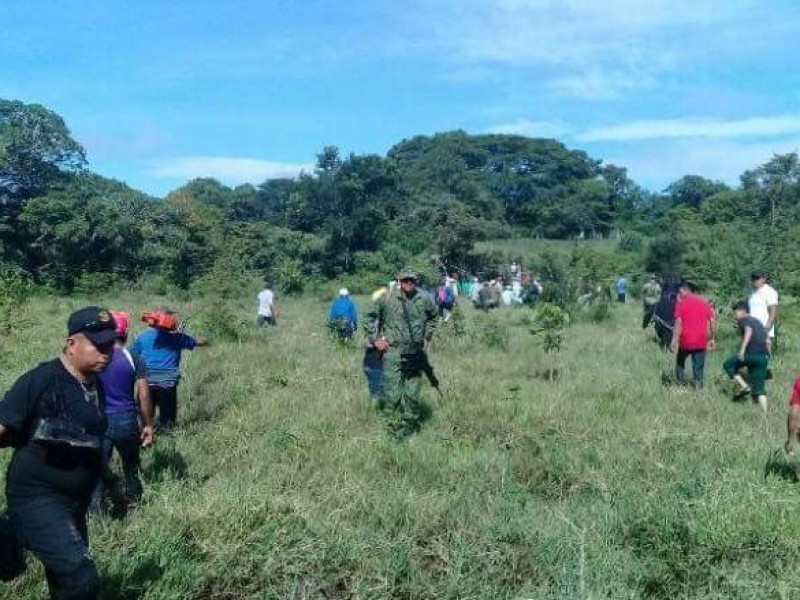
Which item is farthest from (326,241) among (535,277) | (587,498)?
(587,498)

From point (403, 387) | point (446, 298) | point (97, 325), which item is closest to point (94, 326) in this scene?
point (97, 325)

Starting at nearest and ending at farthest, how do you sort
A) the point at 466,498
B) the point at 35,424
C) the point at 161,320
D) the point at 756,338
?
the point at 35,424
the point at 466,498
the point at 161,320
the point at 756,338

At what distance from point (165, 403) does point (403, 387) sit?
236cm

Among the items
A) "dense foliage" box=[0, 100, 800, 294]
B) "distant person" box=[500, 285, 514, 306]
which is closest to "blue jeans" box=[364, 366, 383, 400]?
"dense foliage" box=[0, 100, 800, 294]

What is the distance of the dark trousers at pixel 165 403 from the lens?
7.57 m

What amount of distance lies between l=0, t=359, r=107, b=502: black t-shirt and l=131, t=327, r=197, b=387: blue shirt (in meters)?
3.62

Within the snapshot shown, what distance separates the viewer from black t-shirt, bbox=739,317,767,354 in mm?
9461

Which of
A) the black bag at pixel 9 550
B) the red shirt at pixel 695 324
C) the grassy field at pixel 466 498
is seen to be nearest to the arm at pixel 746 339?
the grassy field at pixel 466 498

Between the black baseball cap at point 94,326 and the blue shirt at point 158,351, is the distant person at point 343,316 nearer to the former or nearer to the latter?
the blue shirt at point 158,351

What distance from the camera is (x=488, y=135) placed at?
11600 centimetres

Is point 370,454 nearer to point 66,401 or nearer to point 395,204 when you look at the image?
point 66,401

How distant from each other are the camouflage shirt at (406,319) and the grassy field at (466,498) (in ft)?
2.79

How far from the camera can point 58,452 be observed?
3.74 metres

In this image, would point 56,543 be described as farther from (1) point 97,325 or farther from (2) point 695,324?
(2) point 695,324
